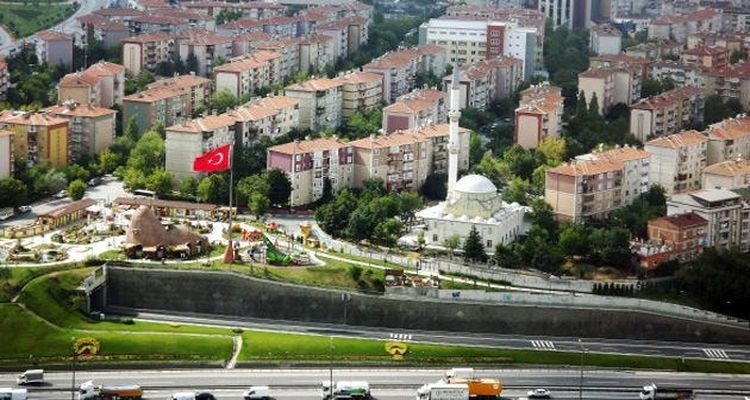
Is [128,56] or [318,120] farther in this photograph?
[128,56]

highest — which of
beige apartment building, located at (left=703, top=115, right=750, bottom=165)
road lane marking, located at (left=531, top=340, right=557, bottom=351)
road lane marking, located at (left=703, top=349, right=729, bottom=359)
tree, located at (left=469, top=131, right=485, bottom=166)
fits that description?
beige apartment building, located at (left=703, top=115, right=750, bottom=165)

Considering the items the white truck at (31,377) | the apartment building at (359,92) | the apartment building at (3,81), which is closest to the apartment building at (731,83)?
the apartment building at (359,92)

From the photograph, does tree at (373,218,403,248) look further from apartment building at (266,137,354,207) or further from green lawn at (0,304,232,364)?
green lawn at (0,304,232,364)

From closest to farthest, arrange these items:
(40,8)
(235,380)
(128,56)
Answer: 1. (235,380)
2. (128,56)
3. (40,8)

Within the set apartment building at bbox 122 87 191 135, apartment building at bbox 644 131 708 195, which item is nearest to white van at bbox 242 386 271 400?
apartment building at bbox 644 131 708 195

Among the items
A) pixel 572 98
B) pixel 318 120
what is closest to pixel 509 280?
pixel 318 120

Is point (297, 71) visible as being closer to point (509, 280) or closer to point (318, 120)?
point (318, 120)
